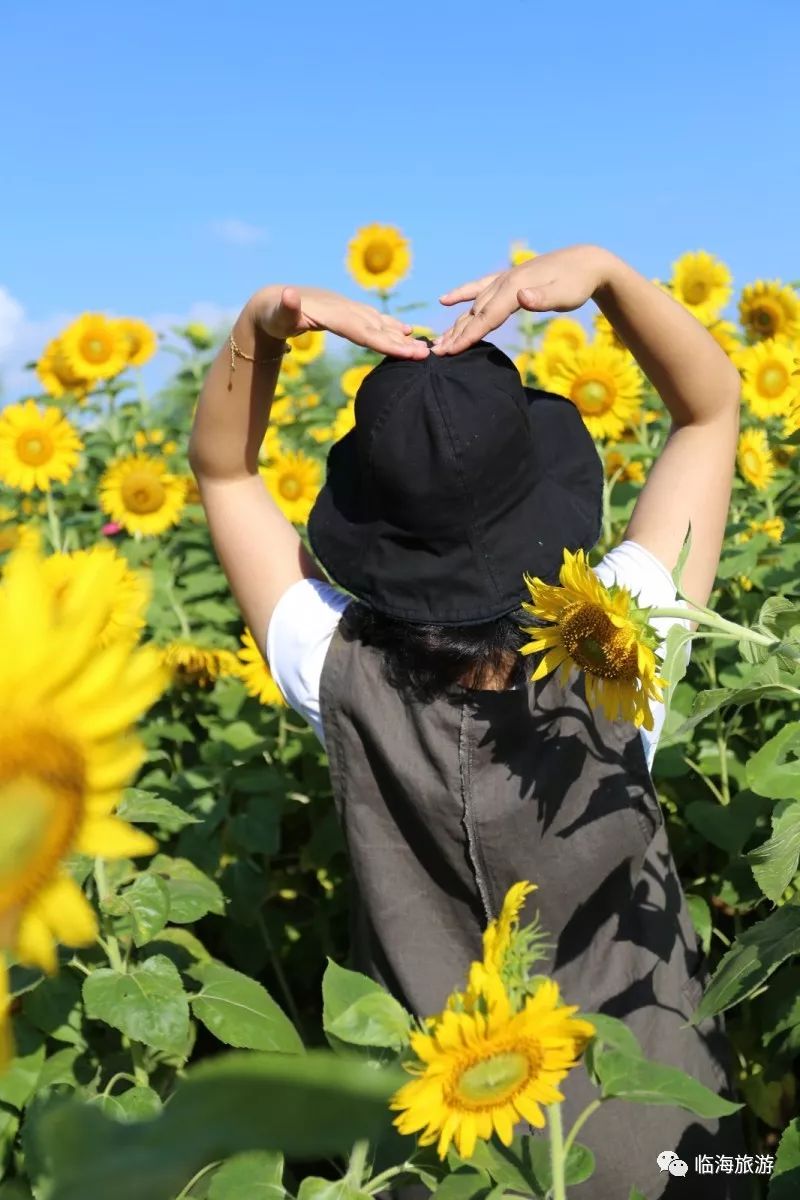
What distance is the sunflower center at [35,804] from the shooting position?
1.18 feet

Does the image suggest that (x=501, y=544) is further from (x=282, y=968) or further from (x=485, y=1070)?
(x=282, y=968)

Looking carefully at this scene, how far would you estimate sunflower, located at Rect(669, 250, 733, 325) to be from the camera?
333 cm

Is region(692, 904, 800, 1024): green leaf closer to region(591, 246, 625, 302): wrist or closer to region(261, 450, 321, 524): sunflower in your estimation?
region(591, 246, 625, 302): wrist

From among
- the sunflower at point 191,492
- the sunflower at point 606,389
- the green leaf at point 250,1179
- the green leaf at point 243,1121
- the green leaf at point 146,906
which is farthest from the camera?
the sunflower at point 191,492

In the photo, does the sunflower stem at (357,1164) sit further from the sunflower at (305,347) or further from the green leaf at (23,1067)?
the sunflower at (305,347)

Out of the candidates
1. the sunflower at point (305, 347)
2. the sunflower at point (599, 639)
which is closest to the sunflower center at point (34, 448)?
the sunflower at point (305, 347)

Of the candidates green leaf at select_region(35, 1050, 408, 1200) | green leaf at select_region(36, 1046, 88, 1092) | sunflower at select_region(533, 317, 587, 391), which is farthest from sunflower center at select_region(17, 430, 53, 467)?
green leaf at select_region(35, 1050, 408, 1200)

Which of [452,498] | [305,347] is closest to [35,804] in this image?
[452,498]

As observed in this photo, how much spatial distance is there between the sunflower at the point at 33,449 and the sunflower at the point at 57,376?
0.78 feet

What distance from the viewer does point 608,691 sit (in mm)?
1029

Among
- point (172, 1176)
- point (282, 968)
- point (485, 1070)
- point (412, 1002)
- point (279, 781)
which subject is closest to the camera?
point (172, 1176)

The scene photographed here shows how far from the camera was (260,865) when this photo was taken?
2123 mm

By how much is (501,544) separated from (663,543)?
256mm

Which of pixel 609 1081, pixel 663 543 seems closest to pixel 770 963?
pixel 609 1081
